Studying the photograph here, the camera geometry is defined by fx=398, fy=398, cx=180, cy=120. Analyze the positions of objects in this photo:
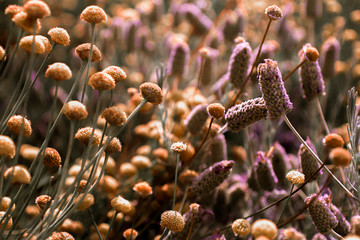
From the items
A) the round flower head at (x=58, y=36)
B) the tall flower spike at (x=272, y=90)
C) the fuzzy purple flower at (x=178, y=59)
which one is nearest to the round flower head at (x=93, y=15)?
the round flower head at (x=58, y=36)

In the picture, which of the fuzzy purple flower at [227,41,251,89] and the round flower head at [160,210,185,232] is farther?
the fuzzy purple flower at [227,41,251,89]

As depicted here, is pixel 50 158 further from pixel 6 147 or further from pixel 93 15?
pixel 93 15

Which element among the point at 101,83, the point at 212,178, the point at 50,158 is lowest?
the point at 212,178

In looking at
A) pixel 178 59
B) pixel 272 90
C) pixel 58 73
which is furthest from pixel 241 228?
pixel 178 59

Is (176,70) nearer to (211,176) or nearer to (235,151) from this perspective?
(235,151)

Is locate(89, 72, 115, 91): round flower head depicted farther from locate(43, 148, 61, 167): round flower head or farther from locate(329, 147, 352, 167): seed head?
locate(329, 147, 352, 167): seed head

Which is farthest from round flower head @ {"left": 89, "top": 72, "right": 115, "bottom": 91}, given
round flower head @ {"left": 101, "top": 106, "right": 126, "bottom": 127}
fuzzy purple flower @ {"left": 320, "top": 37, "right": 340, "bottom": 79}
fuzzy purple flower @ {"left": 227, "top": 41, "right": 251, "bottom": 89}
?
fuzzy purple flower @ {"left": 320, "top": 37, "right": 340, "bottom": 79}
